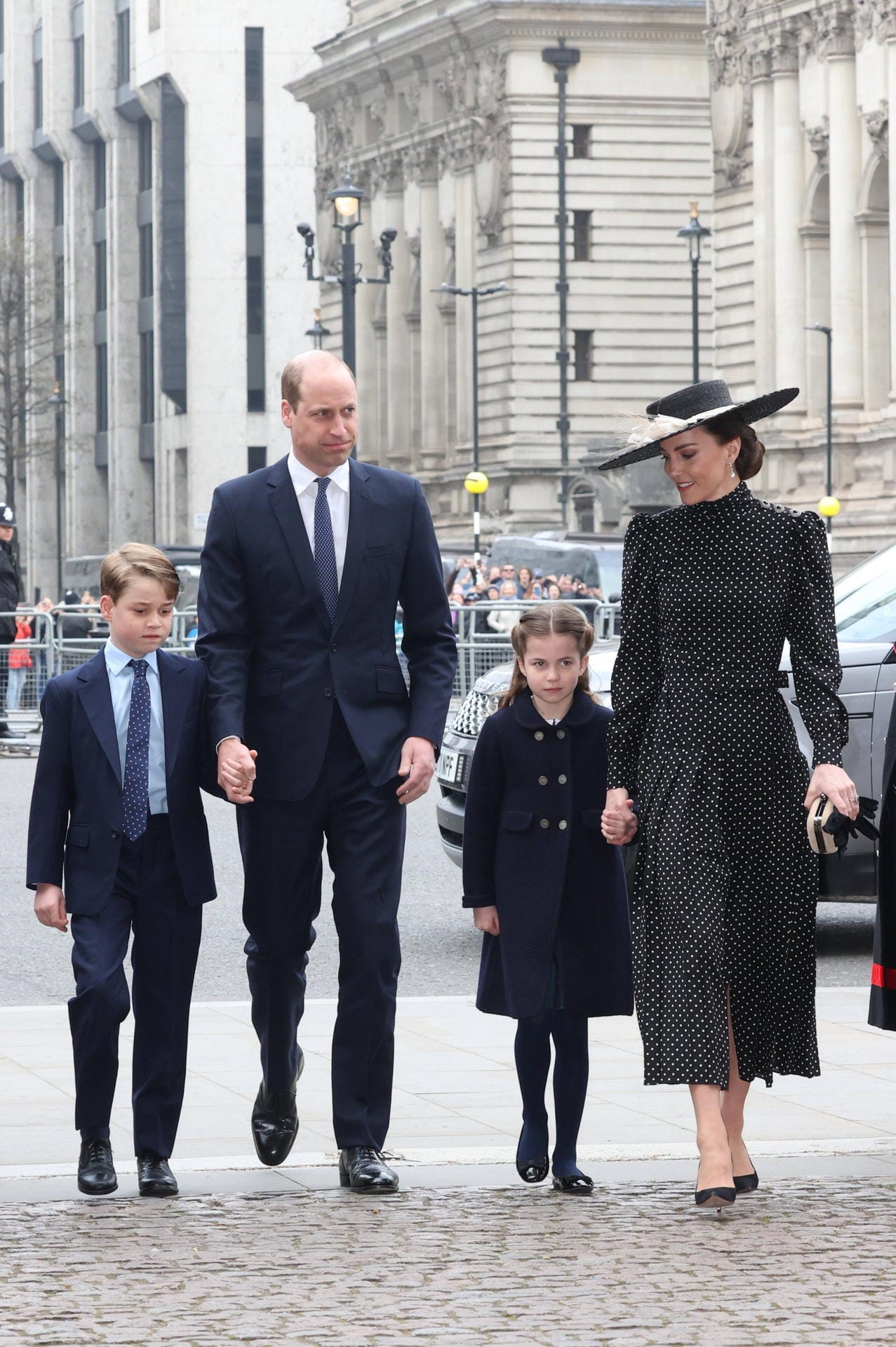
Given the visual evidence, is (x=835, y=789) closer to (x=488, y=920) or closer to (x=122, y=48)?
(x=488, y=920)

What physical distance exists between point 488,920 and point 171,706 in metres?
0.92

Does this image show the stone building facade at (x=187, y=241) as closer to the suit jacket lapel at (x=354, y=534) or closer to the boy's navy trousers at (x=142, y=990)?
the suit jacket lapel at (x=354, y=534)

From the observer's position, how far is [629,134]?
235 ft

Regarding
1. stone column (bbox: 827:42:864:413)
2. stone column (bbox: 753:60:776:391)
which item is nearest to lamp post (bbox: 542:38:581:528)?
stone column (bbox: 753:60:776:391)

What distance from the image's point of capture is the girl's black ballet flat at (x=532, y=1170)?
6.42 meters

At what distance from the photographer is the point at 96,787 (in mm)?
6406

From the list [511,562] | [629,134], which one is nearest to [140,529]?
[629,134]

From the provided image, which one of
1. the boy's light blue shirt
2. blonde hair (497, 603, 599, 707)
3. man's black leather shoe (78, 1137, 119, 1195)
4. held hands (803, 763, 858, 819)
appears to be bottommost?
man's black leather shoe (78, 1137, 119, 1195)

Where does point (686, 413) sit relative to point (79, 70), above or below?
below

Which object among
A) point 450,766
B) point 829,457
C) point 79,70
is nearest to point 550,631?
Answer: point 450,766

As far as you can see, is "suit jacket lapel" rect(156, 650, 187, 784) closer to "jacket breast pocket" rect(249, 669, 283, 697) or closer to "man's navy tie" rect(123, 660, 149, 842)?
"man's navy tie" rect(123, 660, 149, 842)

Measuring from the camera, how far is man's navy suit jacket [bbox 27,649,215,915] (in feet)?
20.9

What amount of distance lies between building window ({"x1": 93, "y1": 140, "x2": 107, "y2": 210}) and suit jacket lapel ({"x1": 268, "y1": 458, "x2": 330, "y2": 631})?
320 ft

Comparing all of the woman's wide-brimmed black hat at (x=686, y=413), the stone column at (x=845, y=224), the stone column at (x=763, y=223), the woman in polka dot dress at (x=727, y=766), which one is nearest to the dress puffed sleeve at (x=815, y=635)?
the woman in polka dot dress at (x=727, y=766)
